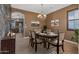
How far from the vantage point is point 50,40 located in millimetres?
2789

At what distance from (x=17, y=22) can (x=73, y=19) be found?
129 cm

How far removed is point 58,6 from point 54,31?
59cm

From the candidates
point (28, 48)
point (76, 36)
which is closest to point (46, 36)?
point (28, 48)

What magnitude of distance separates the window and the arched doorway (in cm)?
108

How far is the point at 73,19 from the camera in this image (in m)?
2.68

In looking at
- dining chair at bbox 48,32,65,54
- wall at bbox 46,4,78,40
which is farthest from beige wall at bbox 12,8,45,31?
dining chair at bbox 48,32,65,54

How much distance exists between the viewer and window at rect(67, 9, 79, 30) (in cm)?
262

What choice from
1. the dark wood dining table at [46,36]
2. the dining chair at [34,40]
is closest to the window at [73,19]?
the dark wood dining table at [46,36]

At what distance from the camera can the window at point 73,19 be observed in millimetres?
2623

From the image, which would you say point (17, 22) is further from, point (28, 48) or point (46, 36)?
point (46, 36)

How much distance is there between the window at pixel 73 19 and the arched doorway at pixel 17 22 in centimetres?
108

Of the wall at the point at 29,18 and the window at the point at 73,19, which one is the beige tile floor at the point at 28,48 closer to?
the wall at the point at 29,18

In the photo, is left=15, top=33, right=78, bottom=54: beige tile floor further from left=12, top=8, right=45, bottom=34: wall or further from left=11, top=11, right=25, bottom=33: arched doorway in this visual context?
left=12, top=8, right=45, bottom=34: wall
